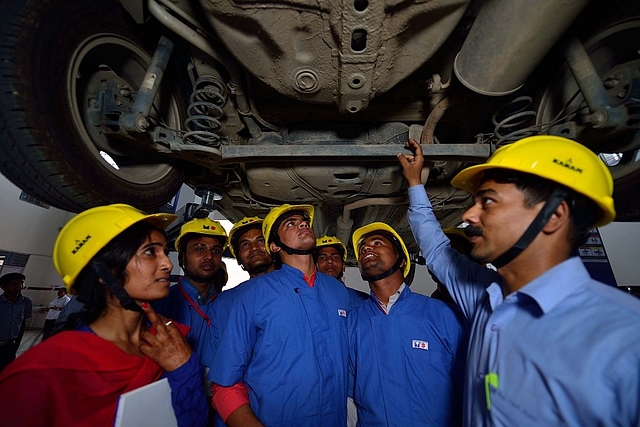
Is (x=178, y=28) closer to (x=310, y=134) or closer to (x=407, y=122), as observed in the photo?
(x=310, y=134)

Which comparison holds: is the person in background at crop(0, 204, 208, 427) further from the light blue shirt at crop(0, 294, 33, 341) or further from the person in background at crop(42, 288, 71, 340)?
the person in background at crop(42, 288, 71, 340)

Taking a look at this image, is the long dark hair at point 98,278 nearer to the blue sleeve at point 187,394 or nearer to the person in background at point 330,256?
the blue sleeve at point 187,394

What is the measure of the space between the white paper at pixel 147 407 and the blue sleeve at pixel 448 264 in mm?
1360

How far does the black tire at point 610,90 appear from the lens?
157 centimetres

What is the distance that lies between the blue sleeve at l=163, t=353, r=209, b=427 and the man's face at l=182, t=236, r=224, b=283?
141 cm

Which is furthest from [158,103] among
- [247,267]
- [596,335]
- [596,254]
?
[596,254]

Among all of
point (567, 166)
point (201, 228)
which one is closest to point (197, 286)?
point (201, 228)

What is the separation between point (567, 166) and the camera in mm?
1025

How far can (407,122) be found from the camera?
8.00 feet

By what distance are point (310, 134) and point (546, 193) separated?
1783 millimetres

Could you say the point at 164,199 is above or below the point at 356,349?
above

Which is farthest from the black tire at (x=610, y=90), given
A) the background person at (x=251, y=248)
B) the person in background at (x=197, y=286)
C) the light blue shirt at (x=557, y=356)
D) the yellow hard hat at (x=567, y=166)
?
the person in background at (x=197, y=286)

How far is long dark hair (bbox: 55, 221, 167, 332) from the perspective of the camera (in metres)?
1.14

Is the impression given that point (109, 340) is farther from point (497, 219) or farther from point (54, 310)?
point (54, 310)
